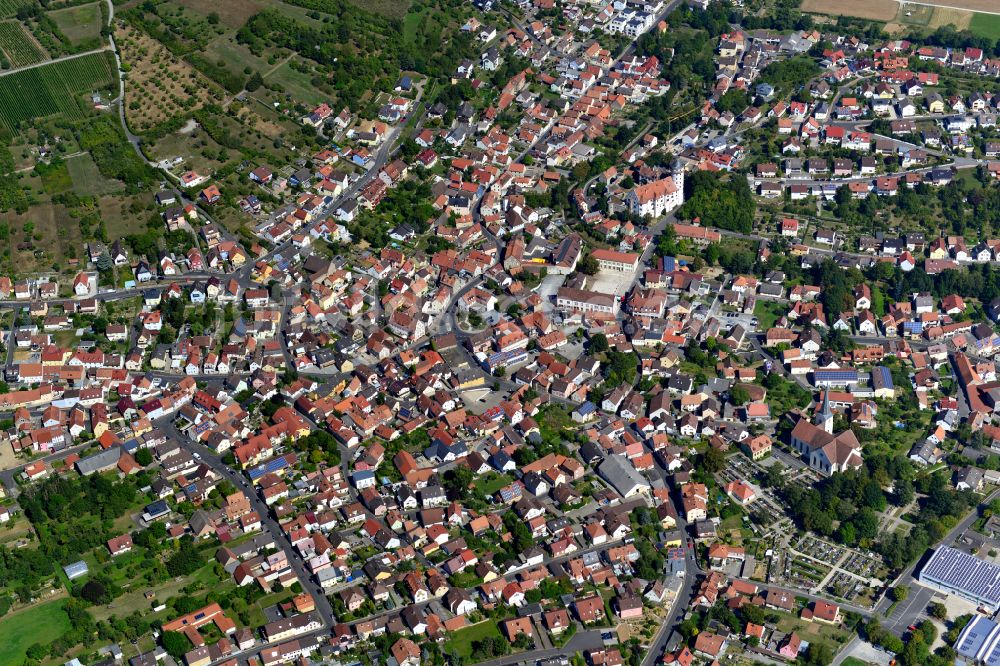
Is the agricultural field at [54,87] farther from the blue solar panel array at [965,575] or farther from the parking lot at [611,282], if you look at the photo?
the blue solar panel array at [965,575]

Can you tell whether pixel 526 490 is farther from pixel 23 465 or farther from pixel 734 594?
pixel 23 465

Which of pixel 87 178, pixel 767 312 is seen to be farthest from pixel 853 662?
pixel 87 178

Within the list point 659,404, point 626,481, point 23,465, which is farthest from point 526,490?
point 23,465

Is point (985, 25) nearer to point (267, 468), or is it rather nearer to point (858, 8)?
point (858, 8)

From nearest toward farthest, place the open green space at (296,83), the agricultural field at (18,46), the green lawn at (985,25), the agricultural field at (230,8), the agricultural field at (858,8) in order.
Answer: the open green space at (296,83) → the agricultural field at (18,46) → the agricultural field at (230,8) → the green lawn at (985,25) → the agricultural field at (858,8)

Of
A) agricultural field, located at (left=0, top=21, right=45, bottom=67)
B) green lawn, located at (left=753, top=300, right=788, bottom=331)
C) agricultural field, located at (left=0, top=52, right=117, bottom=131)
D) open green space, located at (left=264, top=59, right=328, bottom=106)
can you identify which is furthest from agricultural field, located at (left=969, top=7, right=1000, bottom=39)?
agricultural field, located at (left=0, top=21, right=45, bottom=67)

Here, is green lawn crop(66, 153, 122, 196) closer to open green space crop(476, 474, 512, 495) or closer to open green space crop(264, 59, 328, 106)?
open green space crop(264, 59, 328, 106)

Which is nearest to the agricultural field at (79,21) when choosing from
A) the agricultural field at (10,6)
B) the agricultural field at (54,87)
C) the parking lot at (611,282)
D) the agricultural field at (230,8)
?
the agricultural field at (10,6)
